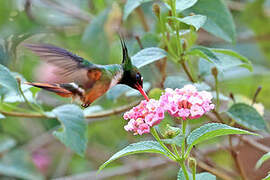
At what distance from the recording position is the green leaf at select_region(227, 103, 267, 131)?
1.03 metres

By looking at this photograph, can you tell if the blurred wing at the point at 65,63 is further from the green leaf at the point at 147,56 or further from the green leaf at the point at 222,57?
the green leaf at the point at 222,57

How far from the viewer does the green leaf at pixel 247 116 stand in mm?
1032

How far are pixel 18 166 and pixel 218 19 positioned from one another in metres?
0.98

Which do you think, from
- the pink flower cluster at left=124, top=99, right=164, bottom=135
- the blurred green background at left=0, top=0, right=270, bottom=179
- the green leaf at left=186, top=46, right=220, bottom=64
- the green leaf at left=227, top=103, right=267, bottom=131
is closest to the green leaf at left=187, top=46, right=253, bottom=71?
the green leaf at left=186, top=46, right=220, bottom=64

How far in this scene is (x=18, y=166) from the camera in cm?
166

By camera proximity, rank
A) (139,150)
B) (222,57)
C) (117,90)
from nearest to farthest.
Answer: (139,150) < (222,57) < (117,90)

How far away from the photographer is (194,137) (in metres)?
0.72

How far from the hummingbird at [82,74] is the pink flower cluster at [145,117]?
8cm

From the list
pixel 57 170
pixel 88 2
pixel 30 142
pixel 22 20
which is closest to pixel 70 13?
pixel 22 20

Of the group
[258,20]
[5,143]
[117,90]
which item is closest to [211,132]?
[117,90]

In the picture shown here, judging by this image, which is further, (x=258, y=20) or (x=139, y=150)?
(x=258, y=20)

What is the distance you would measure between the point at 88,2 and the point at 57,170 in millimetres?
838

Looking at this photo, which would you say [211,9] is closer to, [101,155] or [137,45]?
[137,45]

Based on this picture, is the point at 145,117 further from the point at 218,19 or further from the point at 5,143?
the point at 5,143
